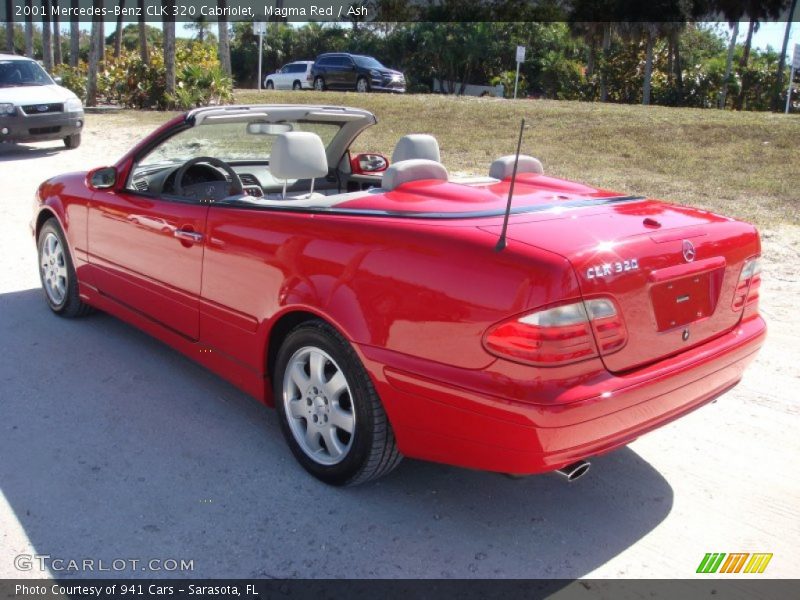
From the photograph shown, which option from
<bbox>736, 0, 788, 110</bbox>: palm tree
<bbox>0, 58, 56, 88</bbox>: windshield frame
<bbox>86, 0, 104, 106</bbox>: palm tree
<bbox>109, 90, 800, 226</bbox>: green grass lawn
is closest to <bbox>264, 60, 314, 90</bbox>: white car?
<bbox>109, 90, 800, 226</bbox>: green grass lawn

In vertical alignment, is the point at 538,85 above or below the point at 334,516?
above

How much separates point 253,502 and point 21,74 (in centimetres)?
1430

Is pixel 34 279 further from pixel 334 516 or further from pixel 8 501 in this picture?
pixel 334 516

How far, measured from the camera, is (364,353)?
2.99 meters

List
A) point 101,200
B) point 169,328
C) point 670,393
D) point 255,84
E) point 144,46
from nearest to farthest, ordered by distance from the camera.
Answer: point 670,393
point 169,328
point 101,200
point 144,46
point 255,84

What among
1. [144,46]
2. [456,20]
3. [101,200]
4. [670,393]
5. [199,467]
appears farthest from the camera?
[456,20]

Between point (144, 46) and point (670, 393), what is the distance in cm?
3254

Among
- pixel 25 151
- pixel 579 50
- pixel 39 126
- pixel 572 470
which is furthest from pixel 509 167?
pixel 579 50

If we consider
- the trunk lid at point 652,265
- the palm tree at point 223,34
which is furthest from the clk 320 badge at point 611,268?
the palm tree at point 223,34

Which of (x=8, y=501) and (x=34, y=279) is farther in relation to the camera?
(x=34, y=279)

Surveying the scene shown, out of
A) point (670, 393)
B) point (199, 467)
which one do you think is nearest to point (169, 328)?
point (199, 467)

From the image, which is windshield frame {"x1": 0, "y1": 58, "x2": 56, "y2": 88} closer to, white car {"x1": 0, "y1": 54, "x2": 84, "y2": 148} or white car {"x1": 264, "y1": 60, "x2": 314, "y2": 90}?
white car {"x1": 0, "y1": 54, "x2": 84, "y2": 148}

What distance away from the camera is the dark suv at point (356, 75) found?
94.2 ft

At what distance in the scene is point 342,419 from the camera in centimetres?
323
